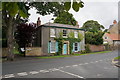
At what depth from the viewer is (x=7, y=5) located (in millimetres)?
1503

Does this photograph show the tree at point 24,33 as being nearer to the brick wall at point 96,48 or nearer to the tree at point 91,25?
the brick wall at point 96,48

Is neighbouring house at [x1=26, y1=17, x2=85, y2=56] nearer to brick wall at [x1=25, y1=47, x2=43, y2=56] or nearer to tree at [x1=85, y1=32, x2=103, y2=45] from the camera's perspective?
brick wall at [x1=25, y1=47, x2=43, y2=56]

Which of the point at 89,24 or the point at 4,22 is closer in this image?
the point at 4,22

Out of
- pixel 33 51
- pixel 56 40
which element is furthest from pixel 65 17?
pixel 33 51

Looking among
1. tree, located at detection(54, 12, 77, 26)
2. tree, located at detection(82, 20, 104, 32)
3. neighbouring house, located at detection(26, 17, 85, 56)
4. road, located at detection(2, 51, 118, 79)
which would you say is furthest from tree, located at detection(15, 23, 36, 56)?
tree, located at detection(82, 20, 104, 32)

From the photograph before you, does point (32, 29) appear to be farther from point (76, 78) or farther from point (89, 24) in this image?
point (89, 24)

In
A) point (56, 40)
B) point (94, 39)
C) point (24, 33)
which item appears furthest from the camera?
point (94, 39)

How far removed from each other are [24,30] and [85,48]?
15230 mm

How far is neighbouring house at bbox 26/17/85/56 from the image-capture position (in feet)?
71.6

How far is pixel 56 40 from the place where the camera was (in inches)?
917

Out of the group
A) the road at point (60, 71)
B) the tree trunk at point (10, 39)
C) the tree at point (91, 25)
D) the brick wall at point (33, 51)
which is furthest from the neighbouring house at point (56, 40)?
the tree at point (91, 25)

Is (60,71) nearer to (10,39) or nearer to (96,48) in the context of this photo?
(10,39)

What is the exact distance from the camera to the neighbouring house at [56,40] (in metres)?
21.8

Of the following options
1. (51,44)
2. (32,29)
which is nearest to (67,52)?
(51,44)
